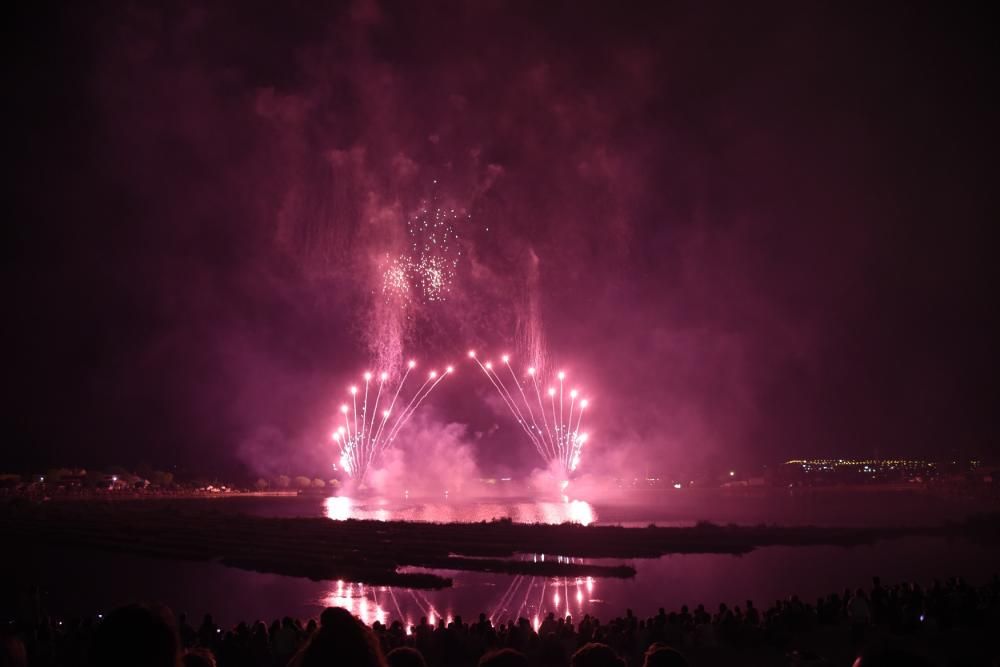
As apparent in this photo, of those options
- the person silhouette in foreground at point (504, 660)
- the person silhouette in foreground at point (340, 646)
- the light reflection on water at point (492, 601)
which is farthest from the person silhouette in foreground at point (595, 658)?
the light reflection on water at point (492, 601)

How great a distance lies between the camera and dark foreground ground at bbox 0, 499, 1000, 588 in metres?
30.2

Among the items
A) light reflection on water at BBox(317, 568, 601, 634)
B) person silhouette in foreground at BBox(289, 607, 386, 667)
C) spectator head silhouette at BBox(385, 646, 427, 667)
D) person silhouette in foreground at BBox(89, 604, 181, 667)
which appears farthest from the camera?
light reflection on water at BBox(317, 568, 601, 634)

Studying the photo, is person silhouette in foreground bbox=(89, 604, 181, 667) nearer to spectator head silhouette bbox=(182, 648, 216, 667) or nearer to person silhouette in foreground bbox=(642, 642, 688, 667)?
spectator head silhouette bbox=(182, 648, 216, 667)

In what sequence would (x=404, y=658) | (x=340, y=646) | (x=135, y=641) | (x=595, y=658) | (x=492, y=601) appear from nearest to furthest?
(x=135, y=641) → (x=340, y=646) → (x=404, y=658) → (x=595, y=658) → (x=492, y=601)

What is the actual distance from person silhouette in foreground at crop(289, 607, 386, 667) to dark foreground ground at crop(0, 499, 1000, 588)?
2461cm

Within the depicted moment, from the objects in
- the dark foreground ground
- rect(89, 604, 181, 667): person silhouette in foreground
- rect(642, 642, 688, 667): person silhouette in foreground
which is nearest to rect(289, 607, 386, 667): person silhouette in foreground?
rect(89, 604, 181, 667): person silhouette in foreground

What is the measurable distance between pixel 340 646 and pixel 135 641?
0.75 metres

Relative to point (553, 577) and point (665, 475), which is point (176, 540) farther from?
point (665, 475)

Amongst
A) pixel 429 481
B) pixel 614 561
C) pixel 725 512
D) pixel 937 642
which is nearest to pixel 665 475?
pixel 429 481

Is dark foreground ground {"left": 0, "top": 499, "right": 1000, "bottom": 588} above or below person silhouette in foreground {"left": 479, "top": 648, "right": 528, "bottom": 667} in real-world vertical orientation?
below

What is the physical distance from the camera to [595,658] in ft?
12.1

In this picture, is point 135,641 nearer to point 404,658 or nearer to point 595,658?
point 404,658

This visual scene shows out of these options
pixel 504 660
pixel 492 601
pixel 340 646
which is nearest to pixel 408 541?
pixel 492 601

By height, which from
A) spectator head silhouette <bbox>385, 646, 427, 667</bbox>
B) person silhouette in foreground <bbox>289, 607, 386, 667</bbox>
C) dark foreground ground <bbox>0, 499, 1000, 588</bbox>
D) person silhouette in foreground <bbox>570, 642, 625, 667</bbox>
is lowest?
dark foreground ground <bbox>0, 499, 1000, 588</bbox>
